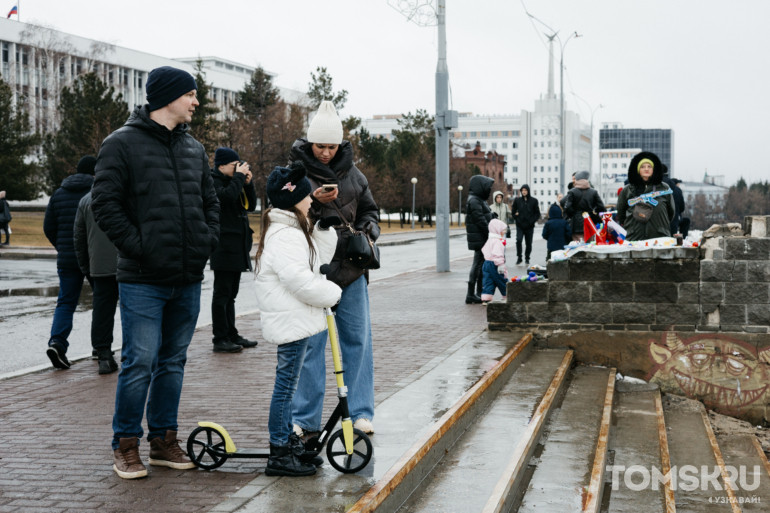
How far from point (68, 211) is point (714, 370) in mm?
7225

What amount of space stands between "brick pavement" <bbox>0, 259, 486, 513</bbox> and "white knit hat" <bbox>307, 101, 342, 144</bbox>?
6.09 ft

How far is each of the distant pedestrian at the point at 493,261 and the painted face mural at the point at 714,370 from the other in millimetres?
3017

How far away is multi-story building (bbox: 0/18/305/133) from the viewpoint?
66.8m

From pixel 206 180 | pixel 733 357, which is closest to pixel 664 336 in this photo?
pixel 733 357

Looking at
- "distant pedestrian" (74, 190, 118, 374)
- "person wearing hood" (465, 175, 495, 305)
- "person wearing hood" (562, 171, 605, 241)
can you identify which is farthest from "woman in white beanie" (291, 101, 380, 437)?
"person wearing hood" (562, 171, 605, 241)

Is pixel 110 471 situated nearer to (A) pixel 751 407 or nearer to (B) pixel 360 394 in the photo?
(B) pixel 360 394

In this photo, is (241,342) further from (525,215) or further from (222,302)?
(525,215)

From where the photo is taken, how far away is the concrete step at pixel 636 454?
4.96m

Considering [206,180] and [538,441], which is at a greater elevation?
[206,180]

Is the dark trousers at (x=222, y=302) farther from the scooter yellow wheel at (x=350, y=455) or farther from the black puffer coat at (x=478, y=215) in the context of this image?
the black puffer coat at (x=478, y=215)

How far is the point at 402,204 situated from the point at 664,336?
66.3 metres

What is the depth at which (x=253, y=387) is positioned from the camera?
21.5 feet

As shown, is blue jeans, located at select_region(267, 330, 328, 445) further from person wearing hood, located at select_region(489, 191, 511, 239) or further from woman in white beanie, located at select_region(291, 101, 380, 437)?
person wearing hood, located at select_region(489, 191, 511, 239)

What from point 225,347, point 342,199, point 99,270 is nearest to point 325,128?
point 342,199
